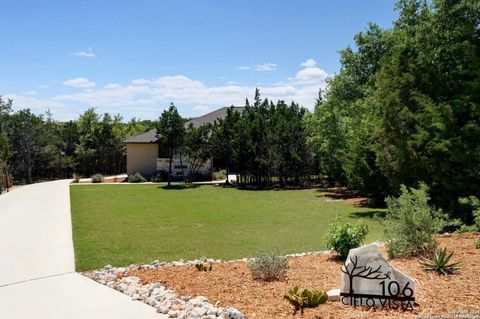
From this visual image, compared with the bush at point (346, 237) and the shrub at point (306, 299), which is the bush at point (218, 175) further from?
the shrub at point (306, 299)

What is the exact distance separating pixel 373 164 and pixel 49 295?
1649 cm

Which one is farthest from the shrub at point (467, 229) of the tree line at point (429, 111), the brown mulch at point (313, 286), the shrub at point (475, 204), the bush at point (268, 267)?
the bush at point (268, 267)

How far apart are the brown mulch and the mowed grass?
101cm

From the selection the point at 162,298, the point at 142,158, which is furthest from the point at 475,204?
the point at 142,158

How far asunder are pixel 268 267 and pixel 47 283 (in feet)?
13.1

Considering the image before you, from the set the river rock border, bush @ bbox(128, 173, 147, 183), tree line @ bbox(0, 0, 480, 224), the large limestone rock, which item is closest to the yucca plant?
the large limestone rock

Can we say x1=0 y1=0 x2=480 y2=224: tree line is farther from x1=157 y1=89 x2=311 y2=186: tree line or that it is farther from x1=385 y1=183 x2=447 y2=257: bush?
x1=385 y1=183 x2=447 y2=257: bush

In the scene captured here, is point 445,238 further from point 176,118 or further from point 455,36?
point 176,118

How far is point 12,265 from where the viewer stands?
907 cm

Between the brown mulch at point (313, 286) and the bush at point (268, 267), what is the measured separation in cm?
15

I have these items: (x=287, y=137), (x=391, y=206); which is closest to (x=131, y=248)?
(x=391, y=206)

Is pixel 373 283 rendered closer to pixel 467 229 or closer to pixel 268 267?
pixel 268 267

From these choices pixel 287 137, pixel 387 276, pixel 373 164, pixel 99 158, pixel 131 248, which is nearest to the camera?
pixel 387 276

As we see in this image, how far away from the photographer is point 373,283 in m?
5.38
